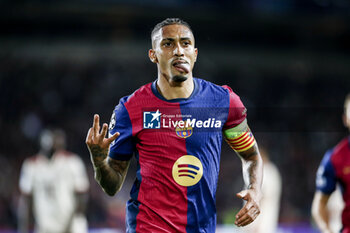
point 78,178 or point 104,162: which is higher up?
point 78,178

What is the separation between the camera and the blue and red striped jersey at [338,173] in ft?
14.3

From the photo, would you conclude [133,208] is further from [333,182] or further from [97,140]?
[333,182]

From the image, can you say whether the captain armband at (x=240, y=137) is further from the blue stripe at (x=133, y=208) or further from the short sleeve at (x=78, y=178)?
the short sleeve at (x=78, y=178)

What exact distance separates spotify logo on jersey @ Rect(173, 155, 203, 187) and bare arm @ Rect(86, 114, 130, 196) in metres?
0.38

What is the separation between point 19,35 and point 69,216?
34.8 ft

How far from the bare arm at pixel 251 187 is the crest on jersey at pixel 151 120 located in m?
0.57

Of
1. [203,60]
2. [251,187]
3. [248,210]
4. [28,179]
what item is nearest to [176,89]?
[251,187]

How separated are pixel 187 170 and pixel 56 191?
5.72 m

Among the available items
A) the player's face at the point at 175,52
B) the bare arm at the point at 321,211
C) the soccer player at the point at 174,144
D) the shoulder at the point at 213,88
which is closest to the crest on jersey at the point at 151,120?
the soccer player at the point at 174,144

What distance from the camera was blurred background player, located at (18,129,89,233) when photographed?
331 inches

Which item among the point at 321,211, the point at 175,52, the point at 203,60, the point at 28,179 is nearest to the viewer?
the point at 175,52

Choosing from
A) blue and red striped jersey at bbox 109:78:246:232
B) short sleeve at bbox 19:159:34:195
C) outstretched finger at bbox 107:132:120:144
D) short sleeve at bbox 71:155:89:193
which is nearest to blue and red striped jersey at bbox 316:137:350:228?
blue and red striped jersey at bbox 109:78:246:232

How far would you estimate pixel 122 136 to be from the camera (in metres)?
3.25

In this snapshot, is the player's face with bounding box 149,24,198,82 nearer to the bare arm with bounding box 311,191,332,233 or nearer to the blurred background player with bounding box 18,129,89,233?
the bare arm with bounding box 311,191,332,233
